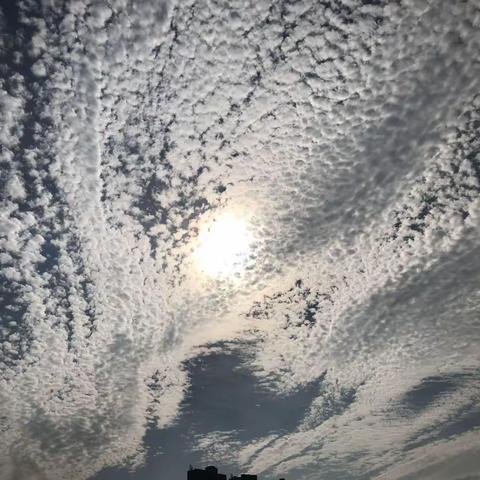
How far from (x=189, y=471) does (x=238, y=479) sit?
510 cm

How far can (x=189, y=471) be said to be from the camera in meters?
67.4

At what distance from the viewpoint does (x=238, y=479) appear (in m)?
68.1
